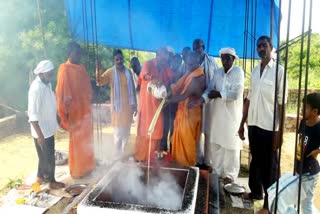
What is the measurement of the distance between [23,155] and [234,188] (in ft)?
14.2

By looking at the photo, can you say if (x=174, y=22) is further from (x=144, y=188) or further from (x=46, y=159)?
(x=144, y=188)

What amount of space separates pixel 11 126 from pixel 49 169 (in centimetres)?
450

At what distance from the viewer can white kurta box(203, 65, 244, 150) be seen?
3.76 m

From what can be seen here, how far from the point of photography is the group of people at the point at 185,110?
131 inches

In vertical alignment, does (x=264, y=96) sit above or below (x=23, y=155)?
above

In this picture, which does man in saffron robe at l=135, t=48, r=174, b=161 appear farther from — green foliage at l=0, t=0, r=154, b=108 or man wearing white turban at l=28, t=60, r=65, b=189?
green foliage at l=0, t=0, r=154, b=108

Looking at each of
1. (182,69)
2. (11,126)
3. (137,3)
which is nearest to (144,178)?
(182,69)

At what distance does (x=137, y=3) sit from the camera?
5188 millimetres

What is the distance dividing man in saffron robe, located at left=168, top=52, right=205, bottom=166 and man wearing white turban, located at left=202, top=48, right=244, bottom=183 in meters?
0.20

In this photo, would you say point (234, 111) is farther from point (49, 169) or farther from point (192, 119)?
point (49, 169)

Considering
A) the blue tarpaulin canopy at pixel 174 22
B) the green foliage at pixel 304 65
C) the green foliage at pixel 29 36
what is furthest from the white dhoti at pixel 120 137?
the green foliage at pixel 304 65

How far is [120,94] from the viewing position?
4730 millimetres

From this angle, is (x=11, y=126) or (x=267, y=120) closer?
(x=267, y=120)

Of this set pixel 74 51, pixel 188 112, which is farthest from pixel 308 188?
pixel 74 51
